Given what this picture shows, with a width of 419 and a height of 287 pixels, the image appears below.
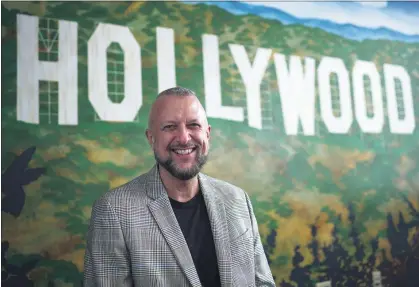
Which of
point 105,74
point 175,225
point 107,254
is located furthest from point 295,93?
point 107,254

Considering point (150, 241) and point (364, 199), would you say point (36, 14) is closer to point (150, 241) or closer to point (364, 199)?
point (150, 241)

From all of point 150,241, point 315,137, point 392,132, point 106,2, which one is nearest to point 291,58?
point 315,137

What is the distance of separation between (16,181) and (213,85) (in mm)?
1117

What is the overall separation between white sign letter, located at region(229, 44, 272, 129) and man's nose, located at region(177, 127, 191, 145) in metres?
0.97

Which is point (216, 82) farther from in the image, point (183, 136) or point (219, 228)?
point (219, 228)

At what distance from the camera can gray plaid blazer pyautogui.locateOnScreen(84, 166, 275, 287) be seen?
4.34 ft

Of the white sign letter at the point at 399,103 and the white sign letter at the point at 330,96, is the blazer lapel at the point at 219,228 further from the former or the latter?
the white sign letter at the point at 399,103

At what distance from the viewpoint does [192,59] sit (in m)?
2.27

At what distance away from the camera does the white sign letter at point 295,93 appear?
98.0 inches

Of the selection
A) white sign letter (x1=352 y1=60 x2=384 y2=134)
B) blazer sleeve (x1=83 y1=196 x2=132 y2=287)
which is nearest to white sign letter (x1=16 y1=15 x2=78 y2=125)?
blazer sleeve (x1=83 y1=196 x2=132 y2=287)

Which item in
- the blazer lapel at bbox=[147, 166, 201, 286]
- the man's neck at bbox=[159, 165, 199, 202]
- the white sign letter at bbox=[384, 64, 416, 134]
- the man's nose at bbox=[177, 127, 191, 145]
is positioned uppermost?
the white sign letter at bbox=[384, 64, 416, 134]

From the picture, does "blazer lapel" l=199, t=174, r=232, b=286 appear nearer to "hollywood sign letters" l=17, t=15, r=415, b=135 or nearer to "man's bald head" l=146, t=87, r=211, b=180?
"man's bald head" l=146, t=87, r=211, b=180

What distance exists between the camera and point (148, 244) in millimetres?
1353

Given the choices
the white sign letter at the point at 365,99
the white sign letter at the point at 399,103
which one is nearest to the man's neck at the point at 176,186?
the white sign letter at the point at 365,99
